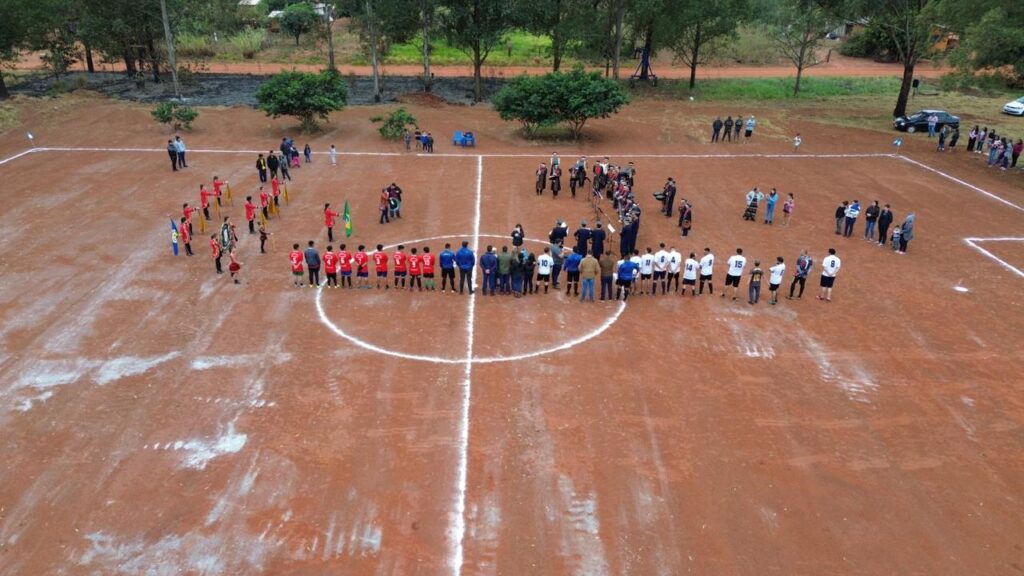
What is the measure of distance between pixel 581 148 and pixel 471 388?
23.4 meters

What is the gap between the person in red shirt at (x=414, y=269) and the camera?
1878 cm

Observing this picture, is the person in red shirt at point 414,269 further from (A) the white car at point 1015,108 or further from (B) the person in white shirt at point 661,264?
(A) the white car at point 1015,108

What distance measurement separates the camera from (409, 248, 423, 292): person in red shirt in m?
18.8

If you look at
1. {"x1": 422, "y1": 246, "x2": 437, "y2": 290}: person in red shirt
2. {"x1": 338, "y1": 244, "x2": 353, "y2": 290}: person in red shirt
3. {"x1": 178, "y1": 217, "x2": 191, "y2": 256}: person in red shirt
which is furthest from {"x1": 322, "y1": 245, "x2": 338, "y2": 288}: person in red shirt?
{"x1": 178, "y1": 217, "x2": 191, "y2": 256}: person in red shirt

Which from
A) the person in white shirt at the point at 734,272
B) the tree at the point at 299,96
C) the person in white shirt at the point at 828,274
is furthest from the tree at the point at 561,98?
the person in white shirt at the point at 828,274

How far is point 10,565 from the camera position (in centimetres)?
1002

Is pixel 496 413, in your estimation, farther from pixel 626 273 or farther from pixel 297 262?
pixel 297 262

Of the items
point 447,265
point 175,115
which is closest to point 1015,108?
point 447,265

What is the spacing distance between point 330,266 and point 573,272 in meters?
6.52

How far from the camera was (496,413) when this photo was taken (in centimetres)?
1370

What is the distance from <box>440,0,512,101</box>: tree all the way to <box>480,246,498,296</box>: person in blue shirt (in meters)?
27.7

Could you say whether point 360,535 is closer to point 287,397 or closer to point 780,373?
point 287,397

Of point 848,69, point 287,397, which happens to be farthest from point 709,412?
point 848,69

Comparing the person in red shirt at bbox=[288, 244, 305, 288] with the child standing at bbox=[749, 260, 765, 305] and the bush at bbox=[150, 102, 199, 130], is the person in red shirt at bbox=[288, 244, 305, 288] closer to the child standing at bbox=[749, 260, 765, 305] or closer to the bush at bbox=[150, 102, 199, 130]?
the child standing at bbox=[749, 260, 765, 305]
